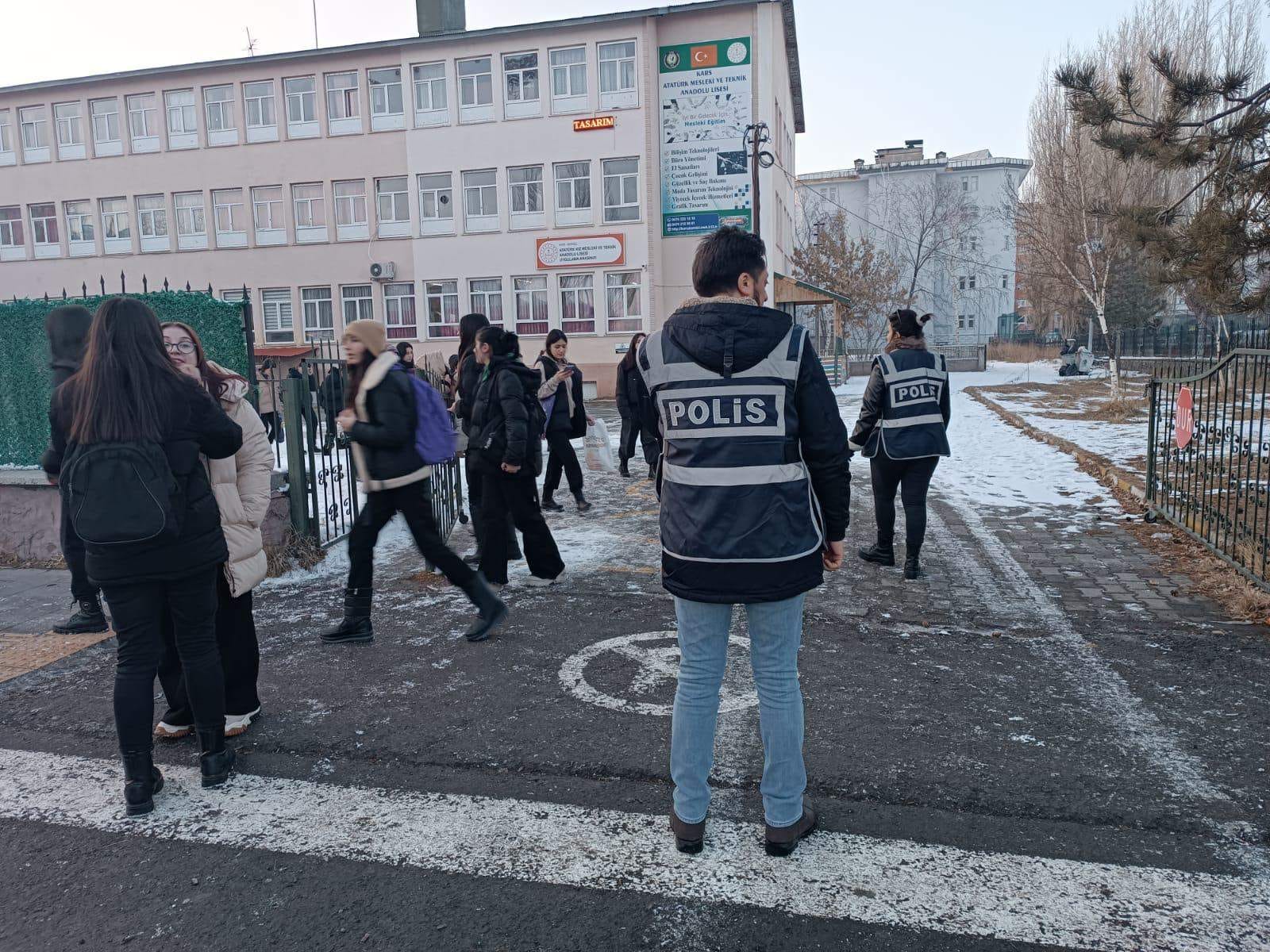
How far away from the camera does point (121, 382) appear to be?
3.33m

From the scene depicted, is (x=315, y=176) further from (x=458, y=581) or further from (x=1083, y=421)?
(x=458, y=581)

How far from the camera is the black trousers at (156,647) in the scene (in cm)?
344

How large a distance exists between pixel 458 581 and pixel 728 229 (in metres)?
3.05

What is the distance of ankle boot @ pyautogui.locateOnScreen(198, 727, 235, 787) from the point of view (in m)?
3.62

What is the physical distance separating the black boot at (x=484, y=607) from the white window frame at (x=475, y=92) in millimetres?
30242

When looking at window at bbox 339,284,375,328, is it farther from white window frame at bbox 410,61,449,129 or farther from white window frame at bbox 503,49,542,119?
white window frame at bbox 503,49,542,119

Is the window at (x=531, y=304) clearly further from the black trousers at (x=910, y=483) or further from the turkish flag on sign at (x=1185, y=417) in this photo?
the black trousers at (x=910, y=483)

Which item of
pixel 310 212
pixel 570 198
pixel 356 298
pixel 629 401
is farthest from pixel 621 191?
pixel 629 401

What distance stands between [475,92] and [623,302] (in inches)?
366

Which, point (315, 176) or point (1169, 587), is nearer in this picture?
point (1169, 587)

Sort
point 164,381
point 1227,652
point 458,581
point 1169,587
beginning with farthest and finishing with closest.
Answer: point 1169,587 → point 458,581 → point 1227,652 → point 164,381

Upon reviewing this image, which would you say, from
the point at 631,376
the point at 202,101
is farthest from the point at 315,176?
the point at 631,376

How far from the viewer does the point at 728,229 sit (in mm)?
3062

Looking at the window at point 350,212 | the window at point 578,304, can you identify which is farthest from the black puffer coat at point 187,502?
the window at point 350,212
